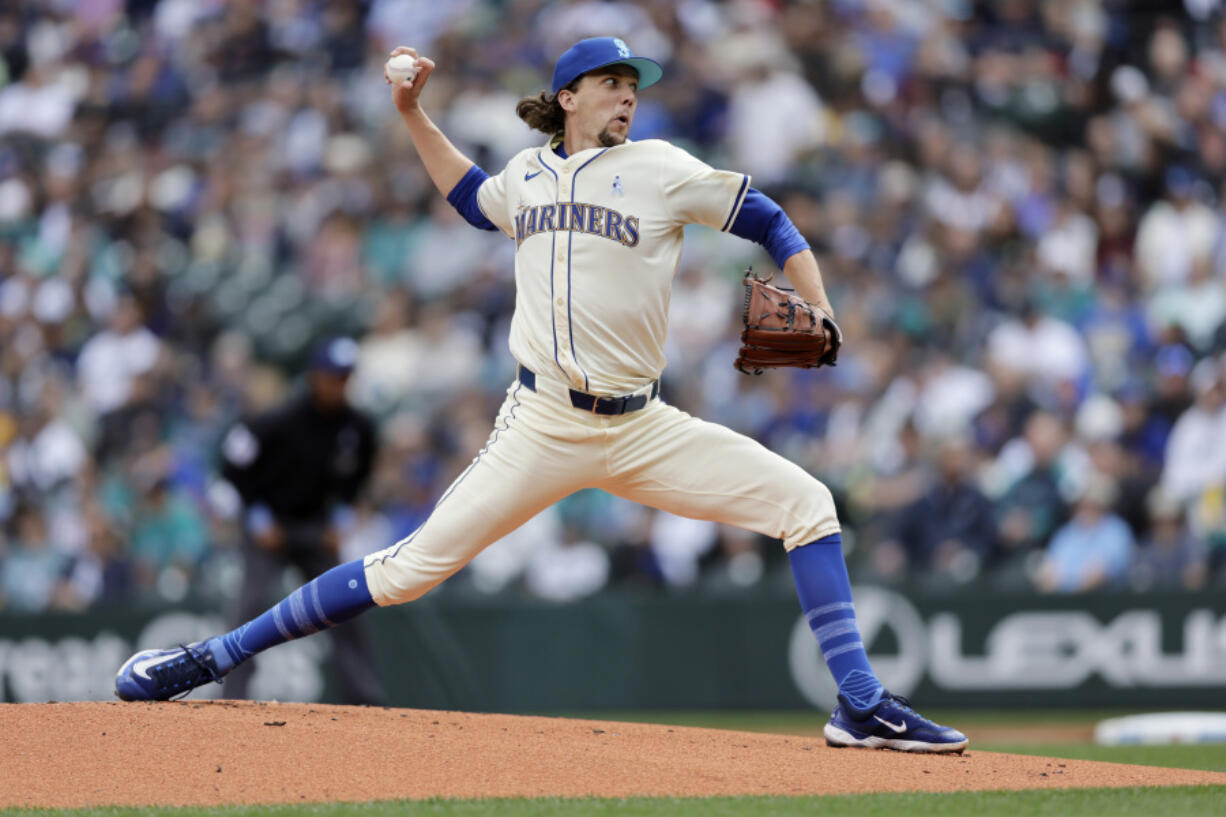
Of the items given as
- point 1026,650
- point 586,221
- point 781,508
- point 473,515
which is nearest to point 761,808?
point 781,508

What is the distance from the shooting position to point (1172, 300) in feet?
34.6

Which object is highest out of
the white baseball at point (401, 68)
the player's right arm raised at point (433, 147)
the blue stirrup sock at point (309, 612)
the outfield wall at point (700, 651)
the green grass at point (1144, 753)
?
the white baseball at point (401, 68)

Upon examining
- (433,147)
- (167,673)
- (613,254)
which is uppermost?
(433,147)

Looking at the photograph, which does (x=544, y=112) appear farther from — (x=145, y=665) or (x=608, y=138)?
(x=145, y=665)

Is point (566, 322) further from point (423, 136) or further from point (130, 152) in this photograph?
point (130, 152)

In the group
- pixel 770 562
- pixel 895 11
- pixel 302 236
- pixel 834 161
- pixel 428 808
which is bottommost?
pixel 770 562

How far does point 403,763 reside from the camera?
15.1 feet

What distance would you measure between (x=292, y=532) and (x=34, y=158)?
8.68 metres

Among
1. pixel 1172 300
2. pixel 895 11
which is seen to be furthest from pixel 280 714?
pixel 895 11

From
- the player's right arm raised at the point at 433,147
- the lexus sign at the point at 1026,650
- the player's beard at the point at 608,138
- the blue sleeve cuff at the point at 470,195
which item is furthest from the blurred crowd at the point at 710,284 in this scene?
the player's beard at the point at 608,138

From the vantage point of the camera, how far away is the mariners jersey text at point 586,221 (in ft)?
16.0

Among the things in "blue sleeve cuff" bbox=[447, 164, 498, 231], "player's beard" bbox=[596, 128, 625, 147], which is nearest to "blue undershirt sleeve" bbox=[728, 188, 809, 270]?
"player's beard" bbox=[596, 128, 625, 147]

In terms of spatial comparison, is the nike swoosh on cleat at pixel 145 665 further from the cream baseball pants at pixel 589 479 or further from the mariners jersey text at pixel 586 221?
the mariners jersey text at pixel 586 221

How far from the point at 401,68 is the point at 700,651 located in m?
5.73
